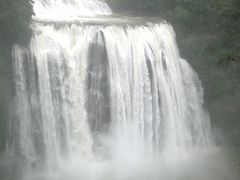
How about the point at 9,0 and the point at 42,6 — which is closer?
the point at 9,0

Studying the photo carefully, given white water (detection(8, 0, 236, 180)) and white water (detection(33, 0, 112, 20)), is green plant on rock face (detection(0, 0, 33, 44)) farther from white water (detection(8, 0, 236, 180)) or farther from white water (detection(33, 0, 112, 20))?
white water (detection(33, 0, 112, 20))

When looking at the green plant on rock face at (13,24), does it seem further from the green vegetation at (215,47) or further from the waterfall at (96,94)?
the green vegetation at (215,47)

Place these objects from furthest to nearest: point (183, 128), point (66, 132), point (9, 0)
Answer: point (183, 128) < point (66, 132) < point (9, 0)

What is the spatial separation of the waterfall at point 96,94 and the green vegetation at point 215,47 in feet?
4.46

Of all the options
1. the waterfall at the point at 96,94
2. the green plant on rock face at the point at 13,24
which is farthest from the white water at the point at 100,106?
the green plant on rock face at the point at 13,24

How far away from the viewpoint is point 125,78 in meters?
24.4

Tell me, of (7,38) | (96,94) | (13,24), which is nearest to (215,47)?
(96,94)

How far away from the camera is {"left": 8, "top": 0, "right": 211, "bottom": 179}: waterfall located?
22391mm

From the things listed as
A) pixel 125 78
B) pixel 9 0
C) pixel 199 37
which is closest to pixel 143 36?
pixel 125 78

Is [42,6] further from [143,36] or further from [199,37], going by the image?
[199,37]

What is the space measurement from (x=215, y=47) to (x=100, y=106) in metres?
7.98

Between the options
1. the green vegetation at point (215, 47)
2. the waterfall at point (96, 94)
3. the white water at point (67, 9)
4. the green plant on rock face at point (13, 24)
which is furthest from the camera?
the green vegetation at point (215, 47)

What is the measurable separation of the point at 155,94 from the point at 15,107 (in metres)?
6.94

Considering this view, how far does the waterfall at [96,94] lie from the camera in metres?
22.4
